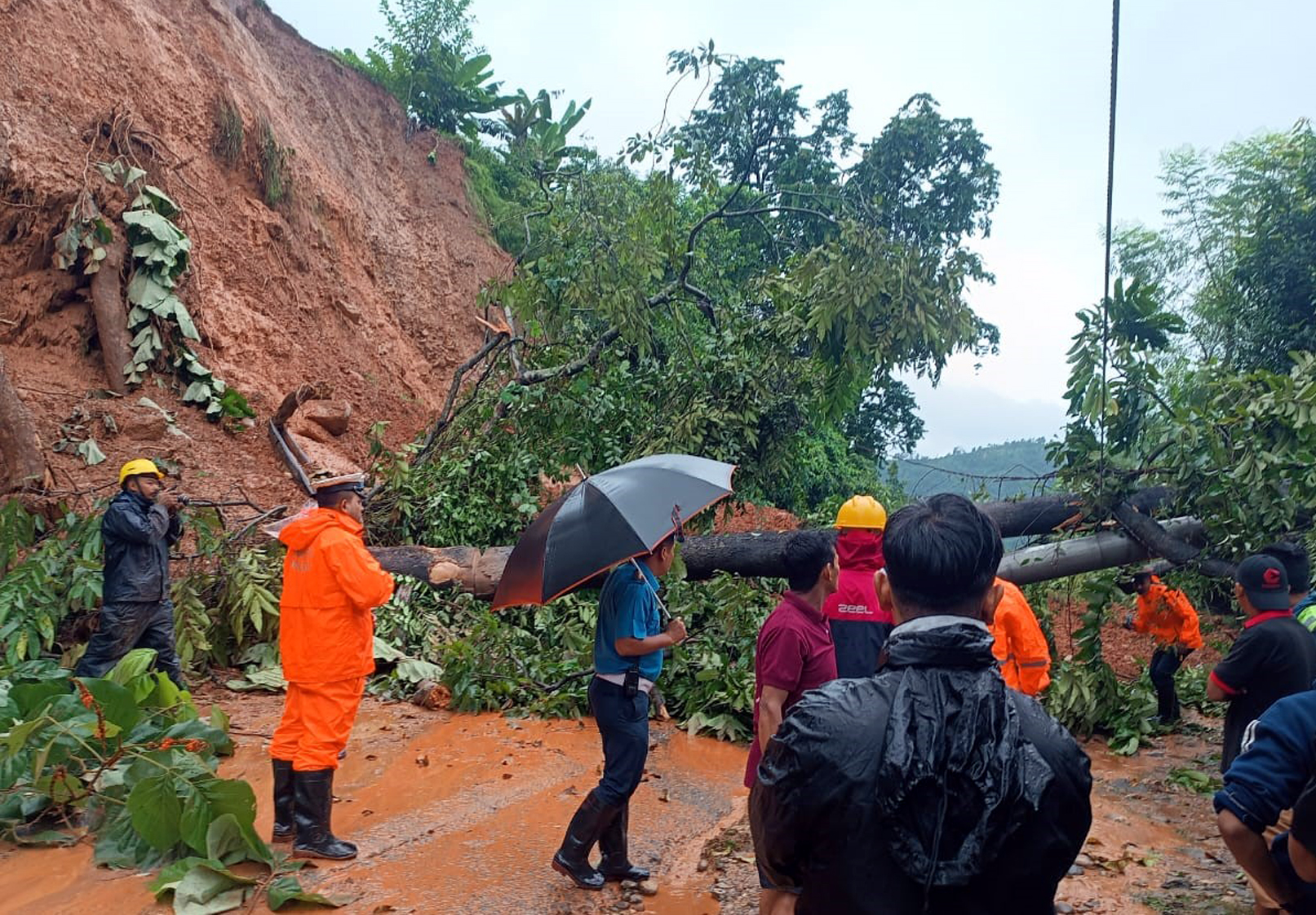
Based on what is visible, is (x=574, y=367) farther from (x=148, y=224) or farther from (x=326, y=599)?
(x=326, y=599)

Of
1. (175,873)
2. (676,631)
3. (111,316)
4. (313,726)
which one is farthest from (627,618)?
(111,316)

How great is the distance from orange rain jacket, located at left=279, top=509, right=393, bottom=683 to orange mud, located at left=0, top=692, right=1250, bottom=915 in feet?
2.80

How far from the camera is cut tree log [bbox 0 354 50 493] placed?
298 inches

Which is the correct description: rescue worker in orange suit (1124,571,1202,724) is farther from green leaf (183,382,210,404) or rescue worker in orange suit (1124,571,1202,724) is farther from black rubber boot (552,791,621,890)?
green leaf (183,382,210,404)

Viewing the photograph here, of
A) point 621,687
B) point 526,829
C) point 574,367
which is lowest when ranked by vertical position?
point 526,829

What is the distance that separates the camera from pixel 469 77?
18.2 meters

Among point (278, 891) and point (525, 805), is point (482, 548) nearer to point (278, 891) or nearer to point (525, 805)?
point (525, 805)

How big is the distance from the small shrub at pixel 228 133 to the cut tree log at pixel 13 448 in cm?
601

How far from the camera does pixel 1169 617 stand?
23.0 ft

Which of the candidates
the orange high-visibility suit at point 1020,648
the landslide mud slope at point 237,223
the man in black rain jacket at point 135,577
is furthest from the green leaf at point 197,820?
the landslide mud slope at point 237,223

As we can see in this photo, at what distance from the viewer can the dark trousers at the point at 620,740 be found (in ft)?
12.2

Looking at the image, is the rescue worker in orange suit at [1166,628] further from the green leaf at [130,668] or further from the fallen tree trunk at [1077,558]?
the green leaf at [130,668]

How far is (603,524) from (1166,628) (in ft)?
17.5

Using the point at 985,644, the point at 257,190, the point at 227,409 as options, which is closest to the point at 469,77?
the point at 257,190
